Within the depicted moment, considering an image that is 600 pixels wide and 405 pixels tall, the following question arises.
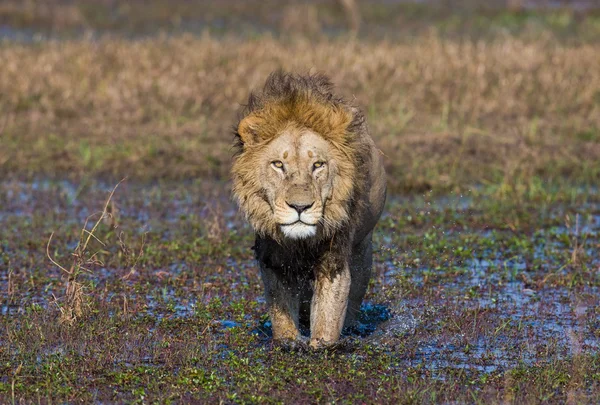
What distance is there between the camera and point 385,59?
48.9 feet

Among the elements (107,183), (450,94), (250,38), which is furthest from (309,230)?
(250,38)

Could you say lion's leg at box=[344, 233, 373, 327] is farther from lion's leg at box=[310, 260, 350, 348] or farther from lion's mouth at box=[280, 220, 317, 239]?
lion's mouth at box=[280, 220, 317, 239]

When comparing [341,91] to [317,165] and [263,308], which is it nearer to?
[263,308]

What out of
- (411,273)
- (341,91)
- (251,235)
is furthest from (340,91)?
(411,273)

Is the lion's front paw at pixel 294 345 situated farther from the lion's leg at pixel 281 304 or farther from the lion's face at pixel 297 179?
the lion's face at pixel 297 179

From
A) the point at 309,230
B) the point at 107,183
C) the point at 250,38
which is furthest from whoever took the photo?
the point at 250,38

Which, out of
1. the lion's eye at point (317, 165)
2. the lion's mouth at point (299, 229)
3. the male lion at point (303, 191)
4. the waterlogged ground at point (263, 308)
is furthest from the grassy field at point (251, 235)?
the lion's eye at point (317, 165)

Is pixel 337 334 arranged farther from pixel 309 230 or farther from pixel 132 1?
pixel 132 1

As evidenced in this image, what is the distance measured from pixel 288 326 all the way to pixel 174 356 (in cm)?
64

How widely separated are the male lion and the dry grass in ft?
16.4

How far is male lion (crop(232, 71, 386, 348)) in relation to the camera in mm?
5273

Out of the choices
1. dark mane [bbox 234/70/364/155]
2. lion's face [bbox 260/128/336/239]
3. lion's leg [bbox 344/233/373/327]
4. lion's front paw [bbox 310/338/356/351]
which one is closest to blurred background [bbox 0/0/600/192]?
lion's leg [bbox 344/233/373/327]

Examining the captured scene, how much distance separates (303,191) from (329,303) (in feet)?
2.54

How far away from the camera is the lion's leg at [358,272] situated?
6246 millimetres
